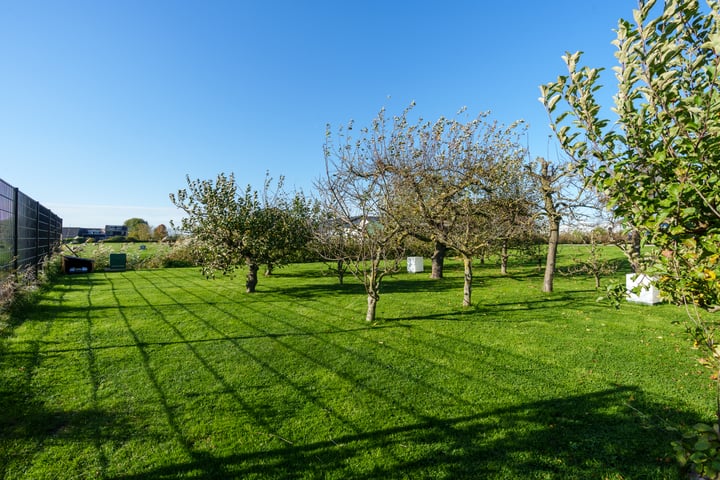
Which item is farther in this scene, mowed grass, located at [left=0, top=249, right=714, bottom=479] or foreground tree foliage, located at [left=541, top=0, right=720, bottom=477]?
mowed grass, located at [left=0, top=249, right=714, bottom=479]

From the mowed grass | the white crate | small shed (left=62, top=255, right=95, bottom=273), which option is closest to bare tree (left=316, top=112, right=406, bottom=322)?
the mowed grass

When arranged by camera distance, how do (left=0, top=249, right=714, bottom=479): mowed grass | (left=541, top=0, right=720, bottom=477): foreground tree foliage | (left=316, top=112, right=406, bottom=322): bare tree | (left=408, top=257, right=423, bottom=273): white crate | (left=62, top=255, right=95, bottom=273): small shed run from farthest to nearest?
(left=408, top=257, right=423, bottom=273): white crate, (left=62, top=255, right=95, bottom=273): small shed, (left=316, top=112, right=406, bottom=322): bare tree, (left=0, top=249, right=714, bottom=479): mowed grass, (left=541, top=0, right=720, bottom=477): foreground tree foliage

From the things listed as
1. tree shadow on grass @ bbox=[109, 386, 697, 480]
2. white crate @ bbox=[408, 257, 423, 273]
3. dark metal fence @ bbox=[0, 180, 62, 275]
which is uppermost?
dark metal fence @ bbox=[0, 180, 62, 275]

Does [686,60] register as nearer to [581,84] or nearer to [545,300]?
[581,84]

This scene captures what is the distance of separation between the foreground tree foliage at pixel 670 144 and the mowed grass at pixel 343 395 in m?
1.62

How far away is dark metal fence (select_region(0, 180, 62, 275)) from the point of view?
26.1 ft

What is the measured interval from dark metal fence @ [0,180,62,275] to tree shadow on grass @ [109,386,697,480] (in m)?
8.21

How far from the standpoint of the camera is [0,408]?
11.9ft

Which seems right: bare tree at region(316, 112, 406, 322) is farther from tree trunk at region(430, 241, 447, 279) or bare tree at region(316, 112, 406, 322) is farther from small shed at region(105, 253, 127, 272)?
small shed at region(105, 253, 127, 272)

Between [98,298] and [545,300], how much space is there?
489 inches

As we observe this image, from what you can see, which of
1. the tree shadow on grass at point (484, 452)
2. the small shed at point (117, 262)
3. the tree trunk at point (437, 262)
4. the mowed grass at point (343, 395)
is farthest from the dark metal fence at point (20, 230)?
the tree trunk at point (437, 262)

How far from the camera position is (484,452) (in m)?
2.93

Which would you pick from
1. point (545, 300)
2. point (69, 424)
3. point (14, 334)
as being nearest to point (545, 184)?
point (545, 300)

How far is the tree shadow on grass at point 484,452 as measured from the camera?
2.71m
